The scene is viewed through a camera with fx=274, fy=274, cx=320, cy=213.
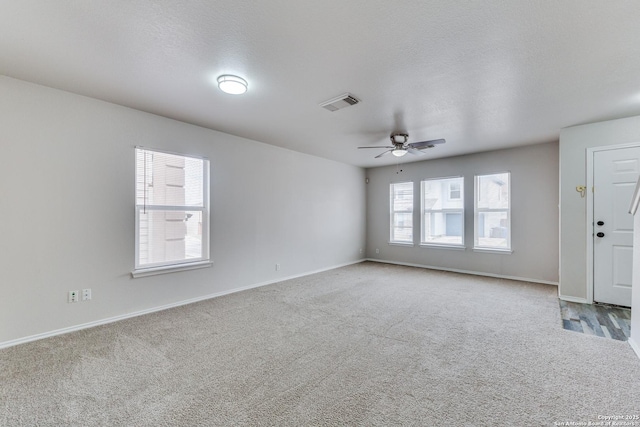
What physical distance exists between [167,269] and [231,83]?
8.23 ft

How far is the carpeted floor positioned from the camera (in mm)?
1698

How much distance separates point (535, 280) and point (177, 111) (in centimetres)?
641

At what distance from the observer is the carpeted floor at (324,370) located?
1698mm

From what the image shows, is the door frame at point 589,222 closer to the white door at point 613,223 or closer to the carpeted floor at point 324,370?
the white door at point 613,223

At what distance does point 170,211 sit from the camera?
3729mm

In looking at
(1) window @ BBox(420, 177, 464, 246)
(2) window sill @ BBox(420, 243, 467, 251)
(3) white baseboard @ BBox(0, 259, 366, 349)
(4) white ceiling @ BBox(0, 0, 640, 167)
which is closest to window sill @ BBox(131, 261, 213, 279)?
(3) white baseboard @ BBox(0, 259, 366, 349)

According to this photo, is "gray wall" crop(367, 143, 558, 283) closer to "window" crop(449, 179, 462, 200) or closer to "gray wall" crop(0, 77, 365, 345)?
"window" crop(449, 179, 462, 200)

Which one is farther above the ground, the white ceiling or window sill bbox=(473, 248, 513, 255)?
the white ceiling

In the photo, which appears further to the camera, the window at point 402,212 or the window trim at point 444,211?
the window at point 402,212

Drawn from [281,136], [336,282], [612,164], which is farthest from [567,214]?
[281,136]

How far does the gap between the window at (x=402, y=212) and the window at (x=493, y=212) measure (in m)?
1.44

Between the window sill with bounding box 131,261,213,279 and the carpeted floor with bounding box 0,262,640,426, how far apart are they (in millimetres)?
512

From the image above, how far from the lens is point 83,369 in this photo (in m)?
2.19

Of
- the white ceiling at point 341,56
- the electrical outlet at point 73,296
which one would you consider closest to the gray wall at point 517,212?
the white ceiling at point 341,56
